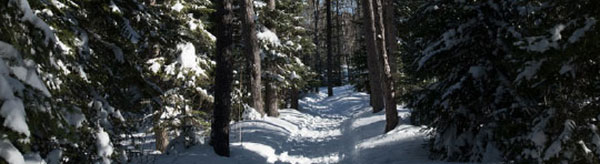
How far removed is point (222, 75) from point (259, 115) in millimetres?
5693

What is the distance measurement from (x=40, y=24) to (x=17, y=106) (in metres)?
1.03

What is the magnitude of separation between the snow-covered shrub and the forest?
0.07ft

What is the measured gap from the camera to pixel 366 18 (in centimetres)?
1324

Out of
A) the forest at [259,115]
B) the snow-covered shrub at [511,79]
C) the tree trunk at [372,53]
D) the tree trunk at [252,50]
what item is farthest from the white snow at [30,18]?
the tree trunk at [252,50]

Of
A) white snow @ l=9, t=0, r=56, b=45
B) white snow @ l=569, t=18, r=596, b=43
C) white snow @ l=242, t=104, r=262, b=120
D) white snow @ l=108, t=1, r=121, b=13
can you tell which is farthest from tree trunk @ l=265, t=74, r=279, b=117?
white snow @ l=569, t=18, r=596, b=43

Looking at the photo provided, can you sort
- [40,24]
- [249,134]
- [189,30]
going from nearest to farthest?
[40,24], [189,30], [249,134]

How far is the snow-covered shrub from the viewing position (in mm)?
4523

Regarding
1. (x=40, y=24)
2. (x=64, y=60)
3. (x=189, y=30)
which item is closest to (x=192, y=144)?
(x=189, y=30)

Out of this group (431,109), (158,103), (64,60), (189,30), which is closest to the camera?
(64,60)

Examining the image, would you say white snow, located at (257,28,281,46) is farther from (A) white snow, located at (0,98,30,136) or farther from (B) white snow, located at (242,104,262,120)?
(A) white snow, located at (0,98,30,136)

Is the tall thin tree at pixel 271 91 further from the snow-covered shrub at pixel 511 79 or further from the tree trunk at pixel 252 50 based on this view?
the snow-covered shrub at pixel 511 79

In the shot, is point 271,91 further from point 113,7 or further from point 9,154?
point 9,154

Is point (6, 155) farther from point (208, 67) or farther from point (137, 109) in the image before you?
point (208, 67)

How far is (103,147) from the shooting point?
192 inches
